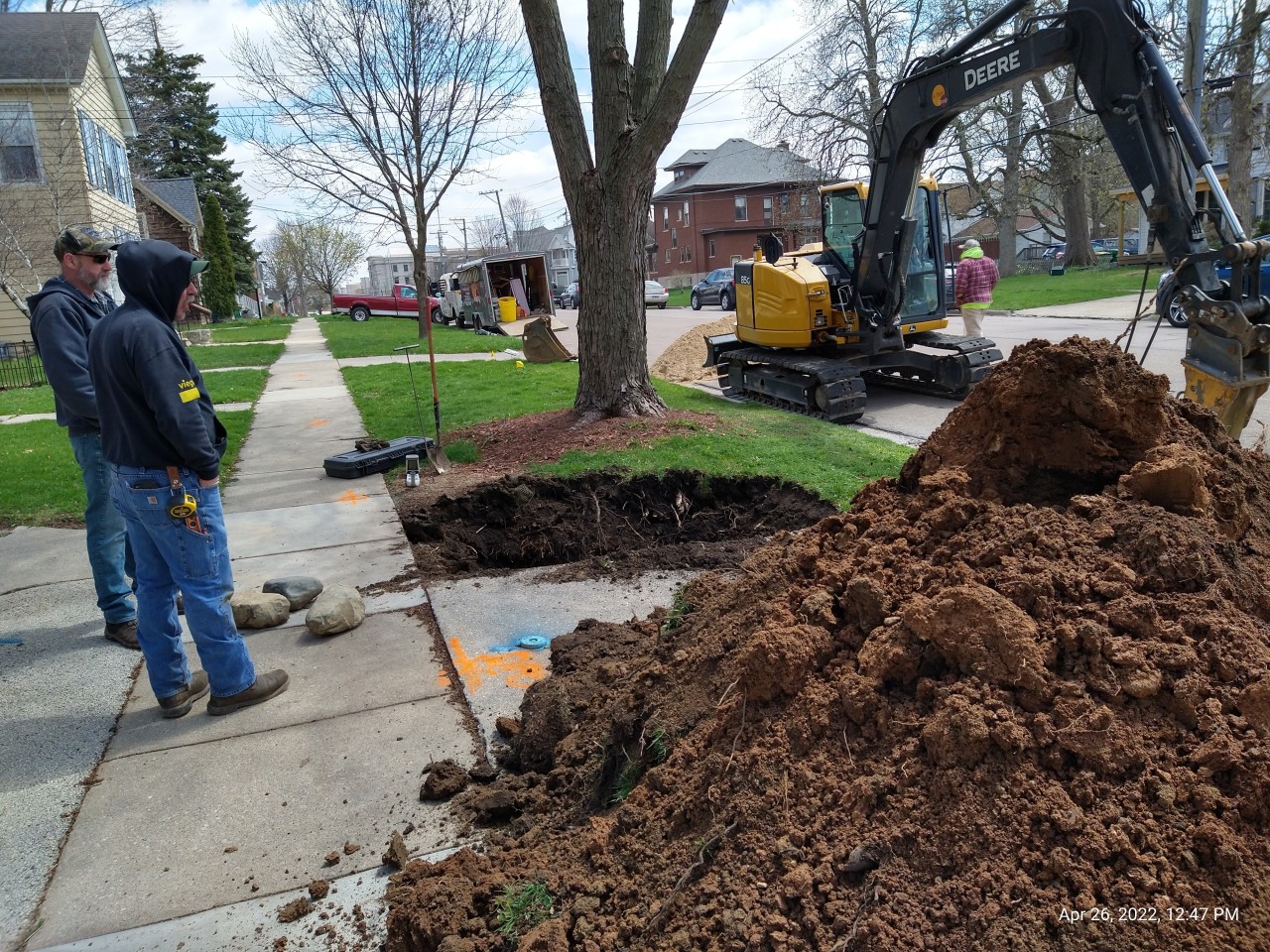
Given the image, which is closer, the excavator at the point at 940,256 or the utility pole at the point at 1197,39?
the excavator at the point at 940,256

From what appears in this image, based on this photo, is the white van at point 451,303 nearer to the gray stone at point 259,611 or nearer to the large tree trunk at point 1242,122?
the large tree trunk at point 1242,122

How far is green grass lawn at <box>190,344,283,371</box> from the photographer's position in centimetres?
2083

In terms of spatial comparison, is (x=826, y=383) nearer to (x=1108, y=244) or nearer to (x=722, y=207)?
(x=1108, y=244)

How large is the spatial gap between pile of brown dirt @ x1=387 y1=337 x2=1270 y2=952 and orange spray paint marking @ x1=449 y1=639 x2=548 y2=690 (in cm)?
72

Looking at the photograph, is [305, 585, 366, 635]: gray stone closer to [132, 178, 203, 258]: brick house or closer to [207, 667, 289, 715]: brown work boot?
[207, 667, 289, 715]: brown work boot

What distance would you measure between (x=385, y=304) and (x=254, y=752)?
43.4 m

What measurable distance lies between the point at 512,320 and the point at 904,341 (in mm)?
23909

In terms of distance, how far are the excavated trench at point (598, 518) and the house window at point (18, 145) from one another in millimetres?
23798

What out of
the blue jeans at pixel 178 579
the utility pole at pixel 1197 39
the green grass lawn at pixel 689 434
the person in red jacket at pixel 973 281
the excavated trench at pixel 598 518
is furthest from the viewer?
the utility pole at pixel 1197 39

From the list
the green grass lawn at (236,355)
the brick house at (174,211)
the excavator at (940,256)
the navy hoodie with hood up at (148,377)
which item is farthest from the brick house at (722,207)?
the navy hoodie with hood up at (148,377)

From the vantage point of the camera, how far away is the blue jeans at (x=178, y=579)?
12.8 feet

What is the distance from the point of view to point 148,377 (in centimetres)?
375

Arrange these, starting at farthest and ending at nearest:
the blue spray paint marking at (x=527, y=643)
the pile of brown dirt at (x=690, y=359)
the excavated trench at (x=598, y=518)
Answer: the pile of brown dirt at (x=690, y=359)
the excavated trench at (x=598, y=518)
the blue spray paint marking at (x=527, y=643)

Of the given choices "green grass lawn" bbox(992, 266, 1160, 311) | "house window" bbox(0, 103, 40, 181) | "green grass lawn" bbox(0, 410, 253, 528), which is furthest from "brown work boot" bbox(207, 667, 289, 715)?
"house window" bbox(0, 103, 40, 181)
